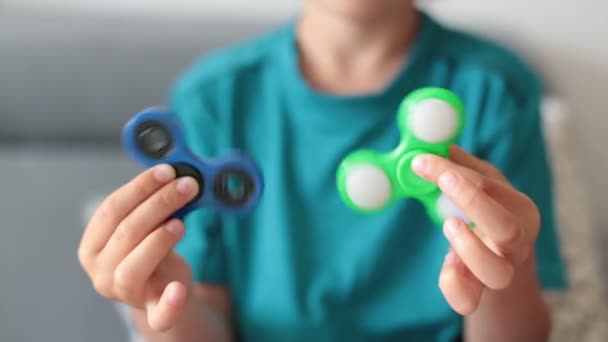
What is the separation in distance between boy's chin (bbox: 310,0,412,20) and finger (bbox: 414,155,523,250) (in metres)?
0.20

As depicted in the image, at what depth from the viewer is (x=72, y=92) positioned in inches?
40.9

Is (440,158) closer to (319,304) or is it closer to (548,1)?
(319,304)

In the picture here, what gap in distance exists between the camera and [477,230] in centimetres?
44

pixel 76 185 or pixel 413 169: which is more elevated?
pixel 76 185

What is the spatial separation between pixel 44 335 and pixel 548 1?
0.86 m

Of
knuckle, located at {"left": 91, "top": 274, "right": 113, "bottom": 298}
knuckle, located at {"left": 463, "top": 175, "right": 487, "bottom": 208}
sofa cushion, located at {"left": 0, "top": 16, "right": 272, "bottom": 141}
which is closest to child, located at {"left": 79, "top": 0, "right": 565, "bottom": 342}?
knuckle, located at {"left": 91, "top": 274, "right": 113, "bottom": 298}

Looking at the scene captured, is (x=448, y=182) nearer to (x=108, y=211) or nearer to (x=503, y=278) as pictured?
(x=503, y=278)

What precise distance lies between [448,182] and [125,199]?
0.21 metres

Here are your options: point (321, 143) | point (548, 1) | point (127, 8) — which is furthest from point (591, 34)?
point (127, 8)

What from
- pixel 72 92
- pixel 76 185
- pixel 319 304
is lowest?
pixel 319 304

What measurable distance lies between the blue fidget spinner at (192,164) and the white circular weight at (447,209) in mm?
124

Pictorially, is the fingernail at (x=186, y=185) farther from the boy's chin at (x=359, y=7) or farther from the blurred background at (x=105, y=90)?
the blurred background at (x=105, y=90)

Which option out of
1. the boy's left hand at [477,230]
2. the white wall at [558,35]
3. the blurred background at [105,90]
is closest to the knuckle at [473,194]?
the boy's left hand at [477,230]

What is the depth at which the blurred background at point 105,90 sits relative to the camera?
3.03ft
